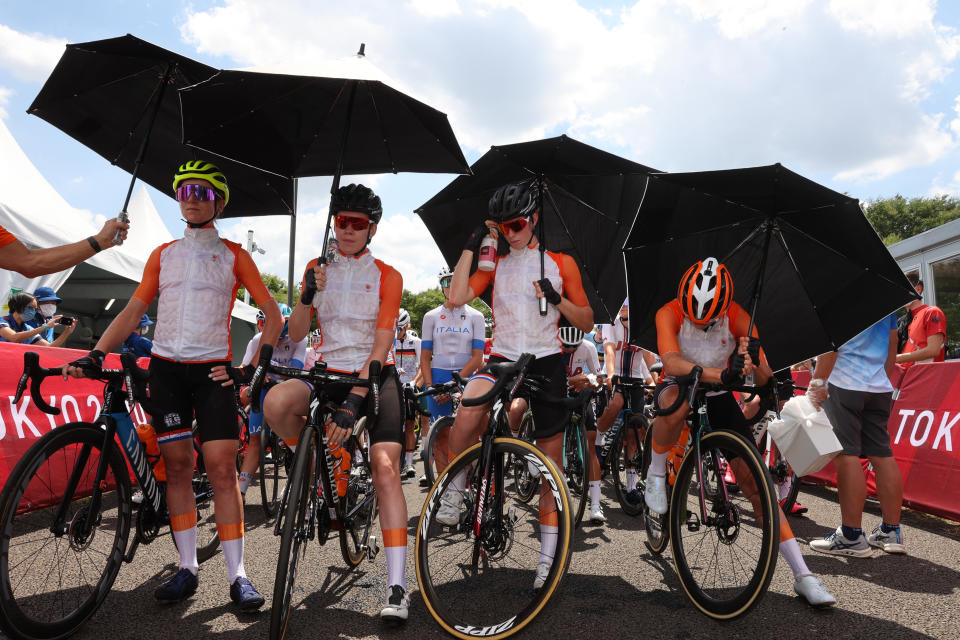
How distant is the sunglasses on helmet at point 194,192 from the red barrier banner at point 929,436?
6031 millimetres

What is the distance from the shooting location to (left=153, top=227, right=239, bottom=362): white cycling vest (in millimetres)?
3580

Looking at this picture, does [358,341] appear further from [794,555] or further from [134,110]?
[794,555]

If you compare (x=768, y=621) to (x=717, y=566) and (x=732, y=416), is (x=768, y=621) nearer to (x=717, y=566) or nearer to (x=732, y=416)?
(x=717, y=566)

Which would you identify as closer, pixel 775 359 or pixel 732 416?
pixel 732 416

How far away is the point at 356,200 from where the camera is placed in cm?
375

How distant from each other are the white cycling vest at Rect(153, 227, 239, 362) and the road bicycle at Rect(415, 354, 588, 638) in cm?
164

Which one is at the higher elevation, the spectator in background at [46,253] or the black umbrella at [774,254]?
the black umbrella at [774,254]

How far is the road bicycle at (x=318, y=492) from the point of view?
281 centimetres

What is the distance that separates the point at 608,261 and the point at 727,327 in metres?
1.28

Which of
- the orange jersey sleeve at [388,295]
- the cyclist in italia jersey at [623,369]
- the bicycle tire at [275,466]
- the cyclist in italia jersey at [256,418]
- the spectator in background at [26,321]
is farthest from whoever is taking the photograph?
the spectator in background at [26,321]

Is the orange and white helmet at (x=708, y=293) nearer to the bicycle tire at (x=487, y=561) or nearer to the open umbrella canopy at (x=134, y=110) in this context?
the bicycle tire at (x=487, y=561)

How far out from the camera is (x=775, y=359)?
4566mm

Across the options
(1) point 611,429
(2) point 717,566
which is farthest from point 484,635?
(1) point 611,429

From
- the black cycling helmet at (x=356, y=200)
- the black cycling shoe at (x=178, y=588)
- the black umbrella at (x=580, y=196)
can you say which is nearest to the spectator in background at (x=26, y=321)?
the black cycling shoe at (x=178, y=588)
